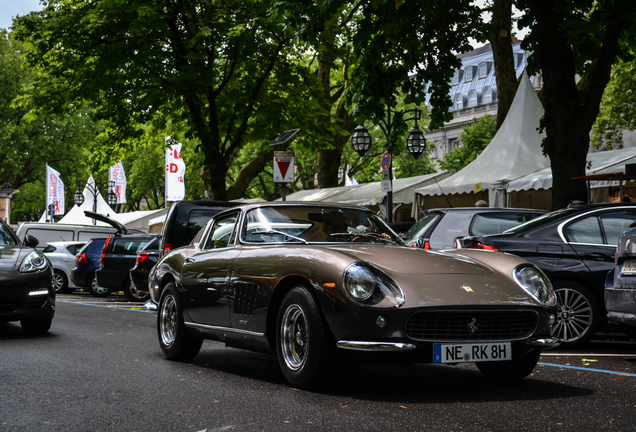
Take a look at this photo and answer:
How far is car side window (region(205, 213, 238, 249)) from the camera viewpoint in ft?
24.7

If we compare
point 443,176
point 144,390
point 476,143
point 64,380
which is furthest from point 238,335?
point 476,143

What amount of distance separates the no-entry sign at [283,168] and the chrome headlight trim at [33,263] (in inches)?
274

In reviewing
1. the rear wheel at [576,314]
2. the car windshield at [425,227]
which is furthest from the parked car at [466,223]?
the rear wheel at [576,314]

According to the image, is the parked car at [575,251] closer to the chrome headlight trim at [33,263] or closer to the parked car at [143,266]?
the chrome headlight trim at [33,263]

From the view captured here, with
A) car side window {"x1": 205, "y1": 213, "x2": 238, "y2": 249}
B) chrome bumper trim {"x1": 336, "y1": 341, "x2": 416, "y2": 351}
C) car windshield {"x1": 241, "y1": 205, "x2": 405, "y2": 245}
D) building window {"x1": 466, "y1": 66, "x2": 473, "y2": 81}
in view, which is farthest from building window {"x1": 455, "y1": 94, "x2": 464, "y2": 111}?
chrome bumper trim {"x1": 336, "y1": 341, "x2": 416, "y2": 351}

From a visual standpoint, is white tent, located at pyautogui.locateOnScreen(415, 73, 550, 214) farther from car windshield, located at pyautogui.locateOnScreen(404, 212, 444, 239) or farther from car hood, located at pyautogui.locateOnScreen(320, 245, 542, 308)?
car hood, located at pyautogui.locateOnScreen(320, 245, 542, 308)

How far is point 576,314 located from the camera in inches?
352

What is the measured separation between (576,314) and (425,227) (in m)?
3.37

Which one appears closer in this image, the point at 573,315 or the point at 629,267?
the point at 629,267

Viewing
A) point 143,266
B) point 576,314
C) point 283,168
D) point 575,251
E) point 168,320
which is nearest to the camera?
point 168,320

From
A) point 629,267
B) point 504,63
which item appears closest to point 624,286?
point 629,267

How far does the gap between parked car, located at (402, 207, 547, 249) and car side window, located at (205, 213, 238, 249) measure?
13.8 ft

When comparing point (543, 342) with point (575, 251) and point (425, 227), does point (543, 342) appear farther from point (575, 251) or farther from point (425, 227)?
point (425, 227)

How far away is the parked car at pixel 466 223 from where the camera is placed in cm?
1152
